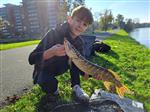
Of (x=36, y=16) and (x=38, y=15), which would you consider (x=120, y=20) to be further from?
(x=36, y=16)

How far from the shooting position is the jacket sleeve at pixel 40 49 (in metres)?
4.17

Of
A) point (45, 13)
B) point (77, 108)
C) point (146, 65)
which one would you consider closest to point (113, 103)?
point (77, 108)

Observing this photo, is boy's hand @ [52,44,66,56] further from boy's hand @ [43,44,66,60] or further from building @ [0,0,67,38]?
building @ [0,0,67,38]

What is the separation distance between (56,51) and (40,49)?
437mm

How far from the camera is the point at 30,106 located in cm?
430

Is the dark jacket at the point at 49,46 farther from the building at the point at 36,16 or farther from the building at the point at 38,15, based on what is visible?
the building at the point at 38,15

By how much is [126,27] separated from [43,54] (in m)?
115

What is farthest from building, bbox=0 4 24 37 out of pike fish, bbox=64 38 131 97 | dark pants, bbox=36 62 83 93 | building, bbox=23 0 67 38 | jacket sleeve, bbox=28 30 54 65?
pike fish, bbox=64 38 131 97

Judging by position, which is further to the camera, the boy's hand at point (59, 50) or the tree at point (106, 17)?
the tree at point (106, 17)

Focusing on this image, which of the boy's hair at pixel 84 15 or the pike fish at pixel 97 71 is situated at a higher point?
the boy's hair at pixel 84 15

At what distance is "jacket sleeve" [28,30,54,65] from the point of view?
4172 mm

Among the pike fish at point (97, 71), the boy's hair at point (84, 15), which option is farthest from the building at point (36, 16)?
the pike fish at point (97, 71)

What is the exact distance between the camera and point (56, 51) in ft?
12.9

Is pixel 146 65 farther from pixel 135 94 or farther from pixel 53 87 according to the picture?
pixel 53 87
